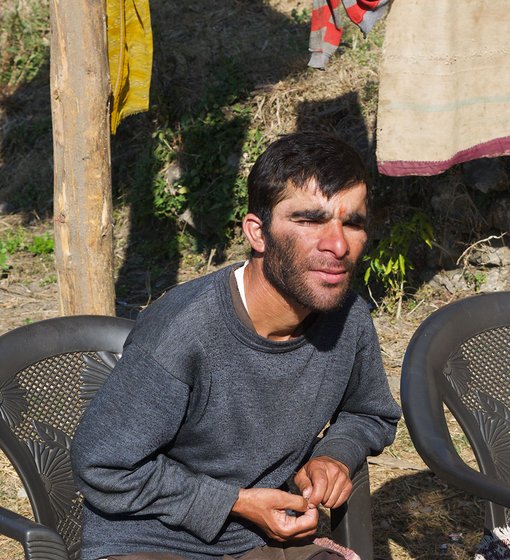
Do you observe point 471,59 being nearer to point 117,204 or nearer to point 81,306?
point 81,306

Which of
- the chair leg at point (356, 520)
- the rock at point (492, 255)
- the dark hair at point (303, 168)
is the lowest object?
the rock at point (492, 255)

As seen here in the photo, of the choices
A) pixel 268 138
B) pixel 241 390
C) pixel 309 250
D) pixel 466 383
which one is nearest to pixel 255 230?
pixel 309 250

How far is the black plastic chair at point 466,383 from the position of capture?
2.34 meters

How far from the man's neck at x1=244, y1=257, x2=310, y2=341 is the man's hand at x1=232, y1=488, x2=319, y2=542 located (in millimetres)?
362

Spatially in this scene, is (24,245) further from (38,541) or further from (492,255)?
(38,541)

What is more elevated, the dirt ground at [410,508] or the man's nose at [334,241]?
the man's nose at [334,241]

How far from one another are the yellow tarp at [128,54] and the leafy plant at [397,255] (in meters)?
1.76

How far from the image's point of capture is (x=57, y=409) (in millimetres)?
2639

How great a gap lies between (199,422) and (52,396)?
0.62 metres

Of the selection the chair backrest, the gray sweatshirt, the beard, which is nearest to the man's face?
the beard

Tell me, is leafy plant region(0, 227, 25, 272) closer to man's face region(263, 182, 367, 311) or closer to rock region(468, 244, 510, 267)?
rock region(468, 244, 510, 267)

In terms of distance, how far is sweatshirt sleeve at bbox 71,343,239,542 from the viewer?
2.06 meters

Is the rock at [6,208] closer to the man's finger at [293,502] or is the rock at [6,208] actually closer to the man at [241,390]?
the man at [241,390]

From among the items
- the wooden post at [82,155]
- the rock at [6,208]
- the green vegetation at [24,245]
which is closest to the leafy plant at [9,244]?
the green vegetation at [24,245]
